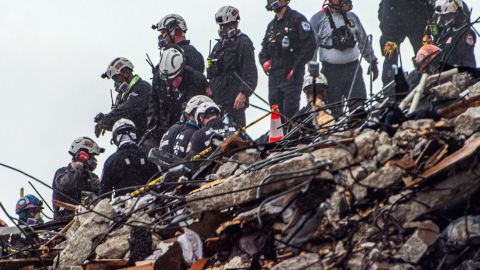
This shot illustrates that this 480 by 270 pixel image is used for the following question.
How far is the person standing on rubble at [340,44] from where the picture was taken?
20.6 meters

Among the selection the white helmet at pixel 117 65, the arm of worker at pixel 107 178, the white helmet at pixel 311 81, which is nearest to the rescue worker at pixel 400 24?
the white helmet at pixel 311 81

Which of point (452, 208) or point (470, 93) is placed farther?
point (470, 93)

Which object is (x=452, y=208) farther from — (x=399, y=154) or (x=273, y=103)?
(x=273, y=103)

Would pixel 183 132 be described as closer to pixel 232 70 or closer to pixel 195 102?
pixel 195 102

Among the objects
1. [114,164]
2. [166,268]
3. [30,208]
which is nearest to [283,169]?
[166,268]

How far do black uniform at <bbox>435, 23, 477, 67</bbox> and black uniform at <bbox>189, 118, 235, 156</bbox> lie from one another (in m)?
3.29

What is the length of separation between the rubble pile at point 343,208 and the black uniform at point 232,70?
703 centimetres

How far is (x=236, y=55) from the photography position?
20.9 m

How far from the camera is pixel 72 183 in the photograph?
2038 centimetres

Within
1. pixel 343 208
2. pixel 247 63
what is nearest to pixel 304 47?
pixel 247 63

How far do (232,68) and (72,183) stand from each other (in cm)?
284

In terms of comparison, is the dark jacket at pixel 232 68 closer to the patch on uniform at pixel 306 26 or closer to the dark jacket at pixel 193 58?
the dark jacket at pixel 193 58

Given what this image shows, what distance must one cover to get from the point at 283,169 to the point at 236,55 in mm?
8756

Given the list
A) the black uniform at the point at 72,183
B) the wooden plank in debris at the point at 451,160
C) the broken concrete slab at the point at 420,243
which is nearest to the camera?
the broken concrete slab at the point at 420,243
